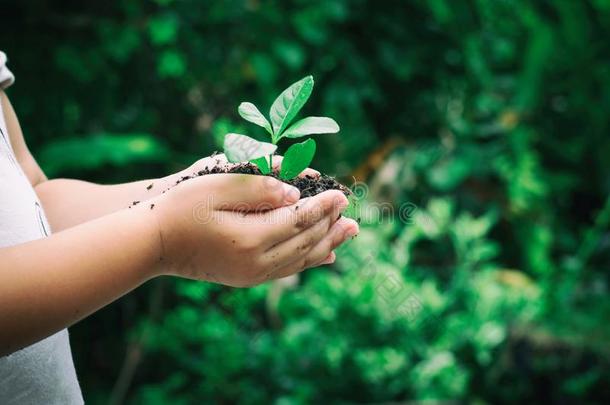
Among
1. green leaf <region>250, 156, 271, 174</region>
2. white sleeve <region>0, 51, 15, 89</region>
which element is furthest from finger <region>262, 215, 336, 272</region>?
white sleeve <region>0, 51, 15, 89</region>

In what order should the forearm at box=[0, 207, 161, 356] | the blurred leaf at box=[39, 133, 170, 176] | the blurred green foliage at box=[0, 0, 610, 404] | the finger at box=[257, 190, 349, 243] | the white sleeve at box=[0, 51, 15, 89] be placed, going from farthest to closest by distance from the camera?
the blurred green foliage at box=[0, 0, 610, 404]
the blurred leaf at box=[39, 133, 170, 176]
the white sleeve at box=[0, 51, 15, 89]
the finger at box=[257, 190, 349, 243]
the forearm at box=[0, 207, 161, 356]

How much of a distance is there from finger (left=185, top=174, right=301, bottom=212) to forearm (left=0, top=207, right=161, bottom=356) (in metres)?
0.07

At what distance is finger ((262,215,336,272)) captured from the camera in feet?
2.70

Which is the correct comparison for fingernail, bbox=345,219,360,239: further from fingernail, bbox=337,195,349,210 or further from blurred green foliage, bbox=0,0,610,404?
blurred green foliage, bbox=0,0,610,404

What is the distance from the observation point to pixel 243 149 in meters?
0.76

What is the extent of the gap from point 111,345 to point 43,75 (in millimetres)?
1058

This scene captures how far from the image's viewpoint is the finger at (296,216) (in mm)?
802

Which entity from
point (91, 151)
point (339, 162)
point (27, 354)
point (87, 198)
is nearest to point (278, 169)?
point (87, 198)

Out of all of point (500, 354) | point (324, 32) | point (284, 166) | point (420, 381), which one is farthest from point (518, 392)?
point (284, 166)

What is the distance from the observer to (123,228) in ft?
2.45

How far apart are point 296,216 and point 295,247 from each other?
0.15 feet

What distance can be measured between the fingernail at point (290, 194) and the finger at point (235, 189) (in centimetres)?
2

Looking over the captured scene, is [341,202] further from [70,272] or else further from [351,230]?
[70,272]

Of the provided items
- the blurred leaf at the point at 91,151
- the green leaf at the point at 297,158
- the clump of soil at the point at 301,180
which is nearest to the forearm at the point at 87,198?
the clump of soil at the point at 301,180
